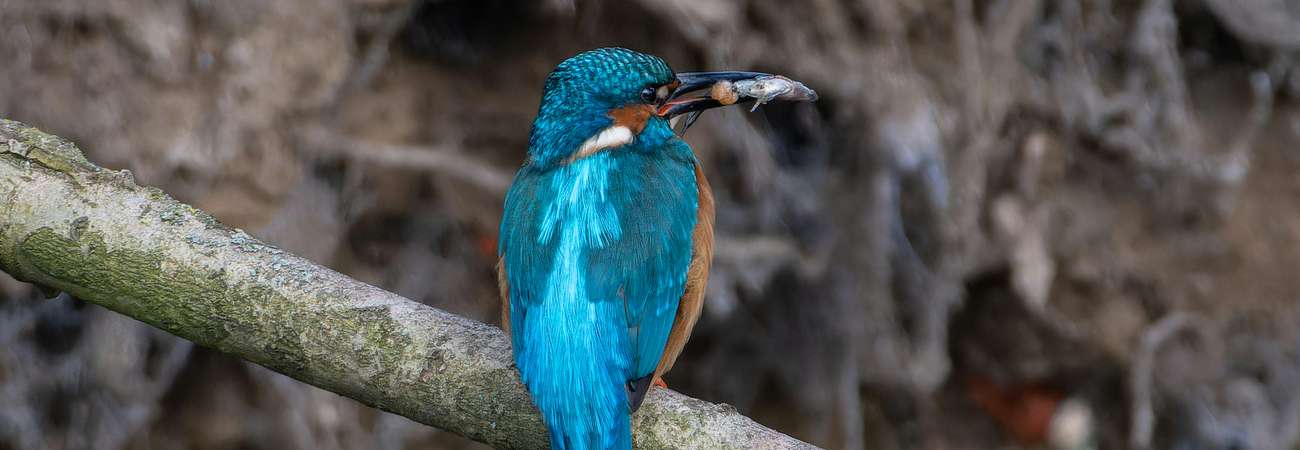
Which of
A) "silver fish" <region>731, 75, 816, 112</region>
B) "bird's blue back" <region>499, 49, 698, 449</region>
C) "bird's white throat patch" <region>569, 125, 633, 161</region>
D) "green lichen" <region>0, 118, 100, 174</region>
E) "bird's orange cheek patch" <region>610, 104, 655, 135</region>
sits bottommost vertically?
"green lichen" <region>0, 118, 100, 174</region>

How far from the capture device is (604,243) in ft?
5.77

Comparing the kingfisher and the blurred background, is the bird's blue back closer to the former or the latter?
the kingfisher

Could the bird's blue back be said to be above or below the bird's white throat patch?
below

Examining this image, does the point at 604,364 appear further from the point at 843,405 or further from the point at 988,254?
the point at 988,254

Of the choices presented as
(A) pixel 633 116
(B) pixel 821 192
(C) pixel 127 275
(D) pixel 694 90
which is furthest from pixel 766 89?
(B) pixel 821 192

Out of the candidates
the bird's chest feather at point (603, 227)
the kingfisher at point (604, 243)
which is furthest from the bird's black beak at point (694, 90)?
the bird's chest feather at point (603, 227)

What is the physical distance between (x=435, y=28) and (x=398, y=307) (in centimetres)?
161

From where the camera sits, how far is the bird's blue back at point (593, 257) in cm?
156

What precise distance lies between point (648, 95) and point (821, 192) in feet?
4.43

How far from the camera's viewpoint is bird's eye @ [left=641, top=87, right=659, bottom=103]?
2039 mm

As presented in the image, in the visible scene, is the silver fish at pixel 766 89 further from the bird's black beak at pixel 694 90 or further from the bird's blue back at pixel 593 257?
the bird's blue back at pixel 593 257

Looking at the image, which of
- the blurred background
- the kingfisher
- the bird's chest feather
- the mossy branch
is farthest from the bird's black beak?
the blurred background

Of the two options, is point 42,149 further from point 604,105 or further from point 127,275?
point 604,105

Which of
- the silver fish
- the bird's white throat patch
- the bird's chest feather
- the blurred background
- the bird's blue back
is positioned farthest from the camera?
the blurred background
